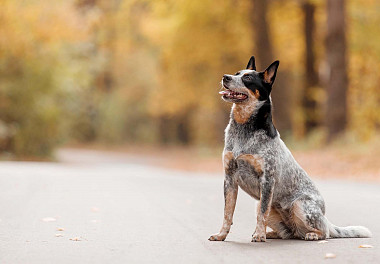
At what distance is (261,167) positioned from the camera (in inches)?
297

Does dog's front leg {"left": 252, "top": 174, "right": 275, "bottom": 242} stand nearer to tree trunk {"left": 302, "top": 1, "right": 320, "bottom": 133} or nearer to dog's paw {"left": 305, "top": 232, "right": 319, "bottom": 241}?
dog's paw {"left": 305, "top": 232, "right": 319, "bottom": 241}

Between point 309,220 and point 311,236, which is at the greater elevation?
point 309,220

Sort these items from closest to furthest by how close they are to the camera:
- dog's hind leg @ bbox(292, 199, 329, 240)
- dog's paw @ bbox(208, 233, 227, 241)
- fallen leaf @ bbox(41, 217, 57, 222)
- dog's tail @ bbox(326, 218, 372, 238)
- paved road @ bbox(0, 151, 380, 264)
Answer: paved road @ bbox(0, 151, 380, 264) < dog's hind leg @ bbox(292, 199, 329, 240) < dog's paw @ bbox(208, 233, 227, 241) < dog's tail @ bbox(326, 218, 372, 238) < fallen leaf @ bbox(41, 217, 57, 222)

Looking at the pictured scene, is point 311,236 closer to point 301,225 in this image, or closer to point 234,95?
point 301,225

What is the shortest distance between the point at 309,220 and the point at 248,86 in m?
1.58

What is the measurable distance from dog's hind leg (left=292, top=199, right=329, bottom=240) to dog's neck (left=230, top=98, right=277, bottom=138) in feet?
2.69

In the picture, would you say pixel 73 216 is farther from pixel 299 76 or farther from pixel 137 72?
pixel 137 72

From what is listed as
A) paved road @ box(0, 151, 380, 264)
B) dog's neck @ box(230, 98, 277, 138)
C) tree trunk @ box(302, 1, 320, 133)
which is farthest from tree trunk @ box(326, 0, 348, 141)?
dog's neck @ box(230, 98, 277, 138)

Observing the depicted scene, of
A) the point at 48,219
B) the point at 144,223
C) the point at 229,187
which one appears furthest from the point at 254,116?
the point at 48,219

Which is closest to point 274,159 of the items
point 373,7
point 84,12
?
point 373,7

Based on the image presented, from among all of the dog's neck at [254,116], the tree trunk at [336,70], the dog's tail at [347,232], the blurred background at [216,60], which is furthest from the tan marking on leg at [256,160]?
the tree trunk at [336,70]

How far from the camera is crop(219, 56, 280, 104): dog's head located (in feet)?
24.6

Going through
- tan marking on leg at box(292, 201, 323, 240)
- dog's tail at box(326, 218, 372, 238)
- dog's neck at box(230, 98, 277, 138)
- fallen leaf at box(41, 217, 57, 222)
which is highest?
dog's neck at box(230, 98, 277, 138)

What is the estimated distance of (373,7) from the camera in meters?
29.5
